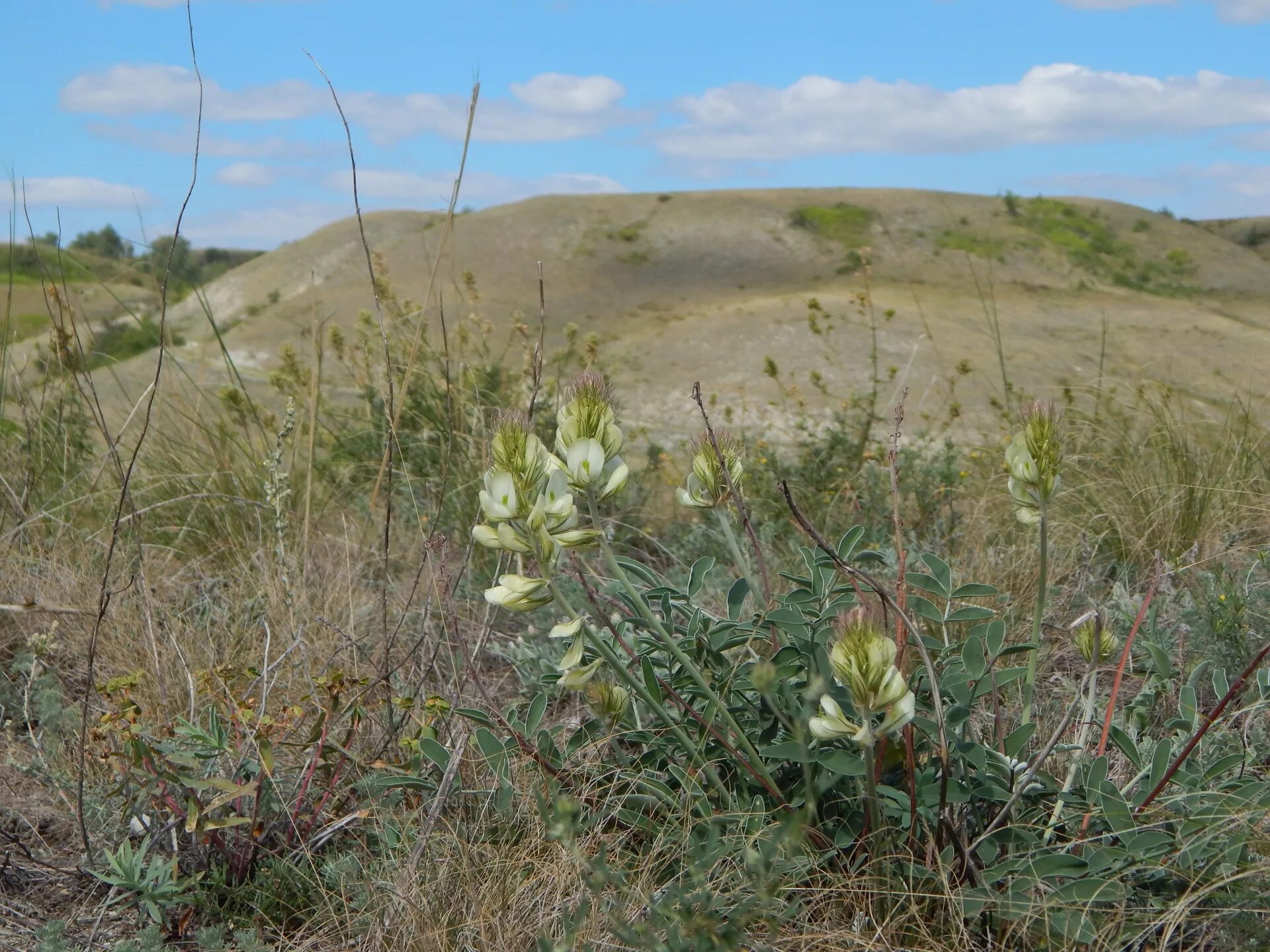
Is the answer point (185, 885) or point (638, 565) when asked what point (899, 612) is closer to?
point (638, 565)

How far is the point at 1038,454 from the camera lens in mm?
1548

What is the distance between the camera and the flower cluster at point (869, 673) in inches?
51.4

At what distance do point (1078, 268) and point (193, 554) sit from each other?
12.2m

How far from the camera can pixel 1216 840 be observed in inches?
65.9

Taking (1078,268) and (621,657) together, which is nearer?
(621,657)

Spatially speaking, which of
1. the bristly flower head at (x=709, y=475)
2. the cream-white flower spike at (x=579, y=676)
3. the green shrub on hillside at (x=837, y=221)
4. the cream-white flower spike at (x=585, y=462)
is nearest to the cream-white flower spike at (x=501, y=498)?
the cream-white flower spike at (x=585, y=462)

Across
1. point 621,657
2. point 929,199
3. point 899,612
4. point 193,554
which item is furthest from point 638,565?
point 929,199

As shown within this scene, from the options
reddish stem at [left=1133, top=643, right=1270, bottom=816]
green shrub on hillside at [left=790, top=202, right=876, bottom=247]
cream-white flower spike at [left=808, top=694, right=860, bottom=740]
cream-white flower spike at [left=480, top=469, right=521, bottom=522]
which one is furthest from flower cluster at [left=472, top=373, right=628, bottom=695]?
green shrub on hillside at [left=790, top=202, right=876, bottom=247]

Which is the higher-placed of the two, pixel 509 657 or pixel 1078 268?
pixel 1078 268

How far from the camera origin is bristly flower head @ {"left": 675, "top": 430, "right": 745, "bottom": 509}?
1.74 metres

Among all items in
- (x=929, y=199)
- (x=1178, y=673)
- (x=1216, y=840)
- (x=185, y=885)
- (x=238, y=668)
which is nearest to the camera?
(x=1216, y=840)

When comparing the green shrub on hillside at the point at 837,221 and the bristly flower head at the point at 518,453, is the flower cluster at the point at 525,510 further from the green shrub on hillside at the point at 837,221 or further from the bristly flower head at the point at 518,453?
the green shrub on hillside at the point at 837,221

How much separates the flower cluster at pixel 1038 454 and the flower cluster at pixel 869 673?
0.38m

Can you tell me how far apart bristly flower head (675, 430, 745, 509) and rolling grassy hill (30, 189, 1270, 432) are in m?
5.28
